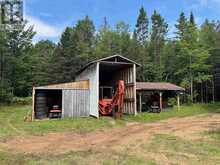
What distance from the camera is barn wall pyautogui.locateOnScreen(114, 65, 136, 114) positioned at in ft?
69.8

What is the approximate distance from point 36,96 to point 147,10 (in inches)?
1379

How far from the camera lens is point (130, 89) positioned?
2178 centimetres

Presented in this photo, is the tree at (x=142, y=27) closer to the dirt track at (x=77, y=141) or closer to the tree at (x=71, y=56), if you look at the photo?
the tree at (x=71, y=56)

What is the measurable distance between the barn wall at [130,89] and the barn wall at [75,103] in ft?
12.0

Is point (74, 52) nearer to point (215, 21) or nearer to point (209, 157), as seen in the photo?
point (215, 21)

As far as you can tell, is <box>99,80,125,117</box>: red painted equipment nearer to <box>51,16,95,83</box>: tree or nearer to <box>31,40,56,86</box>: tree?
<box>51,16,95,83</box>: tree

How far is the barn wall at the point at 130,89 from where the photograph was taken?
69.8 feet

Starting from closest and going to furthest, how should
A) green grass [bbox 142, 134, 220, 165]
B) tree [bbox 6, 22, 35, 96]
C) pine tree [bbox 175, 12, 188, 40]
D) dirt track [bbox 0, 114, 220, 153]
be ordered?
green grass [bbox 142, 134, 220, 165] < dirt track [bbox 0, 114, 220, 153] < tree [bbox 6, 22, 35, 96] < pine tree [bbox 175, 12, 188, 40]

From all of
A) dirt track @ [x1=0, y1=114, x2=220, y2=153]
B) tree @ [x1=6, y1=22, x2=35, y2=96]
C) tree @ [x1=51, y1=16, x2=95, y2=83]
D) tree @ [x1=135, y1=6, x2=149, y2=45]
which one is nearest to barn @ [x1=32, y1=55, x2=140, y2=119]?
dirt track @ [x1=0, y1=114, x2=220, y2=153]

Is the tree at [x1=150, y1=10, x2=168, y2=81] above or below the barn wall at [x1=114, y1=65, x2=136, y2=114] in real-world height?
above

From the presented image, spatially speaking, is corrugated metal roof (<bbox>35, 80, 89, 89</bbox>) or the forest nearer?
corrugated metal roof (<bbox>35, 80, 89, 89</bbox>)

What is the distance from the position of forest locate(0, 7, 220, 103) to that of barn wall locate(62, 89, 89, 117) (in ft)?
48.8

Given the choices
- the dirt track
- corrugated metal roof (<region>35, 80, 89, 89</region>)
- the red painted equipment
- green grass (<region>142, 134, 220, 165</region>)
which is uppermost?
corrugated metal roof (<region>35, 80, 89, 89</region>)

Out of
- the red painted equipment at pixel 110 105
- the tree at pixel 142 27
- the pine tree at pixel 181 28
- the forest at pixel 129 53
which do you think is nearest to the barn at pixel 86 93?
the red painted equipment at pixel 110 105
